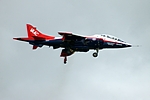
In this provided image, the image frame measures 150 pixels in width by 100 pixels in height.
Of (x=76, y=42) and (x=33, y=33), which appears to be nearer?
(x=76, y=42)

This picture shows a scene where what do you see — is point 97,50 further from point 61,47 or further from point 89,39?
point 61,47

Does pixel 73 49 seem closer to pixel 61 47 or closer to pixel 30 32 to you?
pixel 61 47

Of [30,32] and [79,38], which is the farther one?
[30,32]

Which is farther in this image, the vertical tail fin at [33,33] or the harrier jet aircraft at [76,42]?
the vertical tail fin at [33,33]

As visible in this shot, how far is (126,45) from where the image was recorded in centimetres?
8319

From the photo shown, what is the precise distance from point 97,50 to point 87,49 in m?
2.28

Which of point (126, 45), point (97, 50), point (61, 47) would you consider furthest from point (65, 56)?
point (126, 45)

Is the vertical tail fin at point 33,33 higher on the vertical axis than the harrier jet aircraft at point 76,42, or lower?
higher

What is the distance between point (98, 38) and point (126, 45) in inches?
264

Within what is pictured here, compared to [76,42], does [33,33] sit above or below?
above

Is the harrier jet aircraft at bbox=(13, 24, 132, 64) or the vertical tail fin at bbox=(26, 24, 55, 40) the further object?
the vertical tail fin at bbox=(26, 24, 55, 40)

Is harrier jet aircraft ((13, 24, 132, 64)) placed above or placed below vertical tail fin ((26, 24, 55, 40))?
below

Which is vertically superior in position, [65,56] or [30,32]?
[30,32]

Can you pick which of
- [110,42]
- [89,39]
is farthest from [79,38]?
[110,42]
